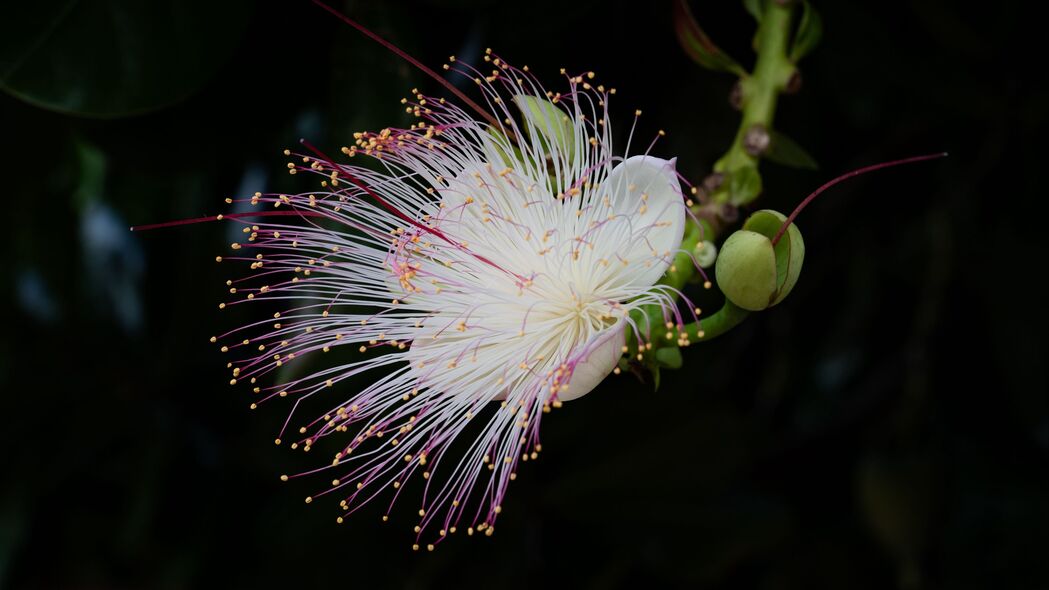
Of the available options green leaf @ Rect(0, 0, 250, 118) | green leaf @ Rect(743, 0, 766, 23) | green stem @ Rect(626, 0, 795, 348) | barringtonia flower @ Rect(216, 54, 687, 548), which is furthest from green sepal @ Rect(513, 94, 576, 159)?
green leaf @ Rect(0, 0, 250, 118)

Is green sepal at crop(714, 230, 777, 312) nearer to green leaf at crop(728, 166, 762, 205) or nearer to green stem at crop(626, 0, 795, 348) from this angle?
green stem at crop(626, 0, 795, 348)

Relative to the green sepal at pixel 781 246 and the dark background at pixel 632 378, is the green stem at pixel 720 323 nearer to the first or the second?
the green sepal at pixel 781 246

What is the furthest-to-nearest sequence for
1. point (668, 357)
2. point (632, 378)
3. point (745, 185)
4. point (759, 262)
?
point (632, 378) → point (745, 185) → point (668, 357) → point (759, 262)

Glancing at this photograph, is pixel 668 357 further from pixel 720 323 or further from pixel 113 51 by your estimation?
pixel 113 51

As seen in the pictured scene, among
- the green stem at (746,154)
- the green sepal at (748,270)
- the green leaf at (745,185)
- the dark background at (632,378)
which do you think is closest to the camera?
the green sepal at (748,270)

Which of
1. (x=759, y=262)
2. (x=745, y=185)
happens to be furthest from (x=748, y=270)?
(x=745, y=185)

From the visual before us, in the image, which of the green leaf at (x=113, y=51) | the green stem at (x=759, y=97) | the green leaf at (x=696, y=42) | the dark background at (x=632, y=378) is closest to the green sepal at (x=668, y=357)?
the green stem at (x=759, y=97)
